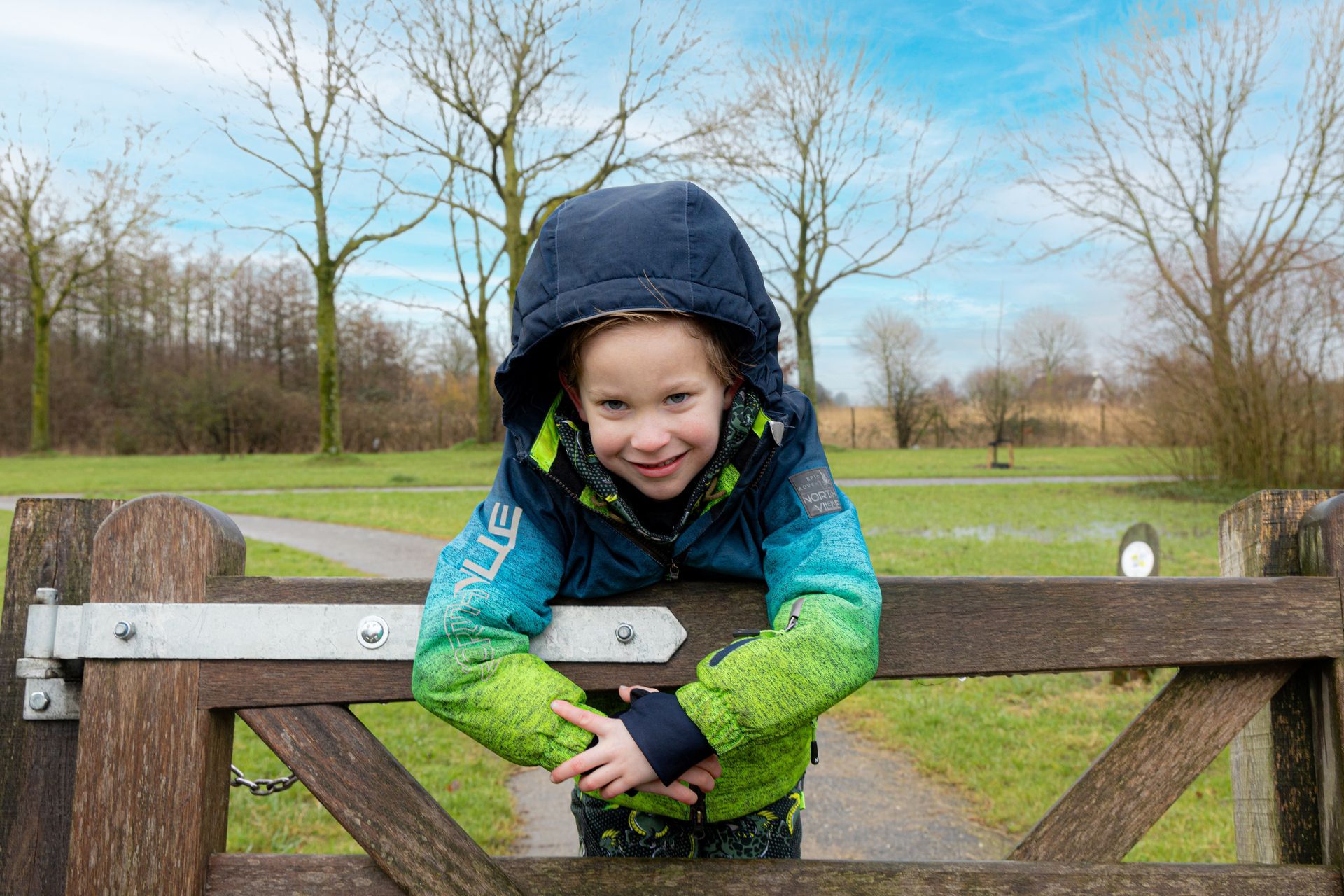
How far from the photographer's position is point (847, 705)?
5.63 meters

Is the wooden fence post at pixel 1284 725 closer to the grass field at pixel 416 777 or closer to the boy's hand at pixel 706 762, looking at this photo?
the boy's hand at pixel 706 762

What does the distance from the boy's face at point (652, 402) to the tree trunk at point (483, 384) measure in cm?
2286

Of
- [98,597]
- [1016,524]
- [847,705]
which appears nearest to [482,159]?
[1016,524]

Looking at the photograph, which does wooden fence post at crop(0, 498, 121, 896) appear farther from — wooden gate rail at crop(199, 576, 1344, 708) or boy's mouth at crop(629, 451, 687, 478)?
boy's mouth at crop(629, 451, 687, 478)

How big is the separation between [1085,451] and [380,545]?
27627 mm

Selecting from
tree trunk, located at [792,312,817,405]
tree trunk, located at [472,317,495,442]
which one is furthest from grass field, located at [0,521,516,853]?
tree trunk, located at [792,312,817,405]

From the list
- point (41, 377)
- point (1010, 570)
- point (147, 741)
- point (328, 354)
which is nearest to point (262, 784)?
point (147, 741)

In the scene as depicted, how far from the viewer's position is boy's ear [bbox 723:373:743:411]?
5.43 ft

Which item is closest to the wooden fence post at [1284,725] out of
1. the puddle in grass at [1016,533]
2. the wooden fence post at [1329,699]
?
the wooden fence post at [1329,699]

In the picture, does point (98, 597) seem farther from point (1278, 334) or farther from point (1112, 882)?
point (1278, 334)

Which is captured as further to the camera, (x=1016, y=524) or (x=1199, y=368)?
(x=1199, y=368)

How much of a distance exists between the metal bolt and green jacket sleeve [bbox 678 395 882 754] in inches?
Answer: 19.7

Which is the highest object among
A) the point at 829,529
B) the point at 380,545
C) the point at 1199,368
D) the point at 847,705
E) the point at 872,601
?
the point at 1199,368

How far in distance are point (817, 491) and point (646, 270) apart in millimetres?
492
